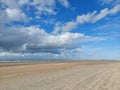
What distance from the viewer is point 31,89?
45.9 ft

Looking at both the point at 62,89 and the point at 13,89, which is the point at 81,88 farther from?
the point at 13,89

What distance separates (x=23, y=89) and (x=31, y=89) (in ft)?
1.90

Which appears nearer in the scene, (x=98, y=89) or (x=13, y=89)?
Answer: (x=98, y=89)

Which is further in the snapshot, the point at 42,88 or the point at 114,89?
the point at 42,88

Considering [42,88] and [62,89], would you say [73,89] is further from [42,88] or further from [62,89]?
[42,88]

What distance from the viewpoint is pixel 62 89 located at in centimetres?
1340

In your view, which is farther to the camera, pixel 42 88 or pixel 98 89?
pixel 42 88

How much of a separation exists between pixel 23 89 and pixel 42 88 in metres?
1.36

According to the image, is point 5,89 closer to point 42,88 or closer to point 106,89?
point 42,88

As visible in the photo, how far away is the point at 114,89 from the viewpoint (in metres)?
13.2

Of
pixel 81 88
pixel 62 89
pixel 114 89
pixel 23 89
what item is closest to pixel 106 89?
pixel 114 89

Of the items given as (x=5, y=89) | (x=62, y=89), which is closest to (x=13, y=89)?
(x=5, y=89)

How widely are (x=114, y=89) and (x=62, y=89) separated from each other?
3.51 m

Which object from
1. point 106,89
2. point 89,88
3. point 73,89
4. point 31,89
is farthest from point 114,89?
point 31,89
